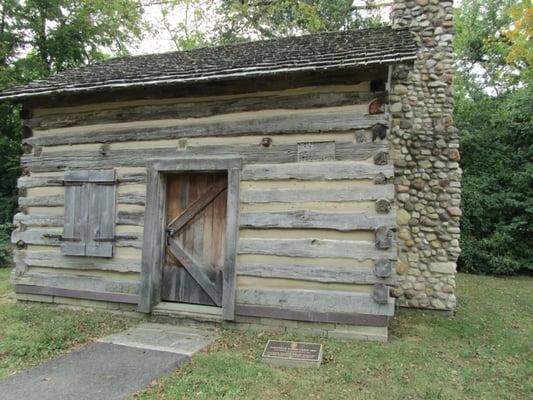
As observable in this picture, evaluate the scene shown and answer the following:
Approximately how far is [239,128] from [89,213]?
8.84ft

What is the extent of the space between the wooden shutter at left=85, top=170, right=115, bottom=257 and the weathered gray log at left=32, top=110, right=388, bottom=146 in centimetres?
61

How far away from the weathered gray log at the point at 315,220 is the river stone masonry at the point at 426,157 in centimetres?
238

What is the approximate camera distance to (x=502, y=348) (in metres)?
4.82

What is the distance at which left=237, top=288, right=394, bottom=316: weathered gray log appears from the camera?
15.6ft

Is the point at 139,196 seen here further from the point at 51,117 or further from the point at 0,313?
the point at 0,313

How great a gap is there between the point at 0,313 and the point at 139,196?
8.87 feet

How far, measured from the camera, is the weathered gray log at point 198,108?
5.04 meters

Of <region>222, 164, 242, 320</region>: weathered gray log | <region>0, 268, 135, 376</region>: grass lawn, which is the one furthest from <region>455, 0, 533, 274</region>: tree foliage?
<region>0, 268, 135, 376</region>: grass lawn

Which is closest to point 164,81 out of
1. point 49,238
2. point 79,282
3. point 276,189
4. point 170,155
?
point 170,155

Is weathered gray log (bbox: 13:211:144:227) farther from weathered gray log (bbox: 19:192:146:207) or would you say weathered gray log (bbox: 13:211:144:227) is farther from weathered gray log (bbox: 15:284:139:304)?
weathered gray log (bbox: 15:284:139:304)

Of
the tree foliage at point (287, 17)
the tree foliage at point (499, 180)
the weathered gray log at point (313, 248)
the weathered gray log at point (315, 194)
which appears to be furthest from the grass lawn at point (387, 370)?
the tree foliage at point (287, 17)

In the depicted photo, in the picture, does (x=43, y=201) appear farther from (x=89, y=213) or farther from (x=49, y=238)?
(x=89, y=213)

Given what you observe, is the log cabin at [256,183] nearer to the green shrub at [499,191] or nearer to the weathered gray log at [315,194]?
the weathered gray log at [315,194]

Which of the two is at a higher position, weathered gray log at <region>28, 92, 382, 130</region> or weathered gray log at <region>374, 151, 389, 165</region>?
weathered gray log at <region>28, 92, 382, 130</region>
